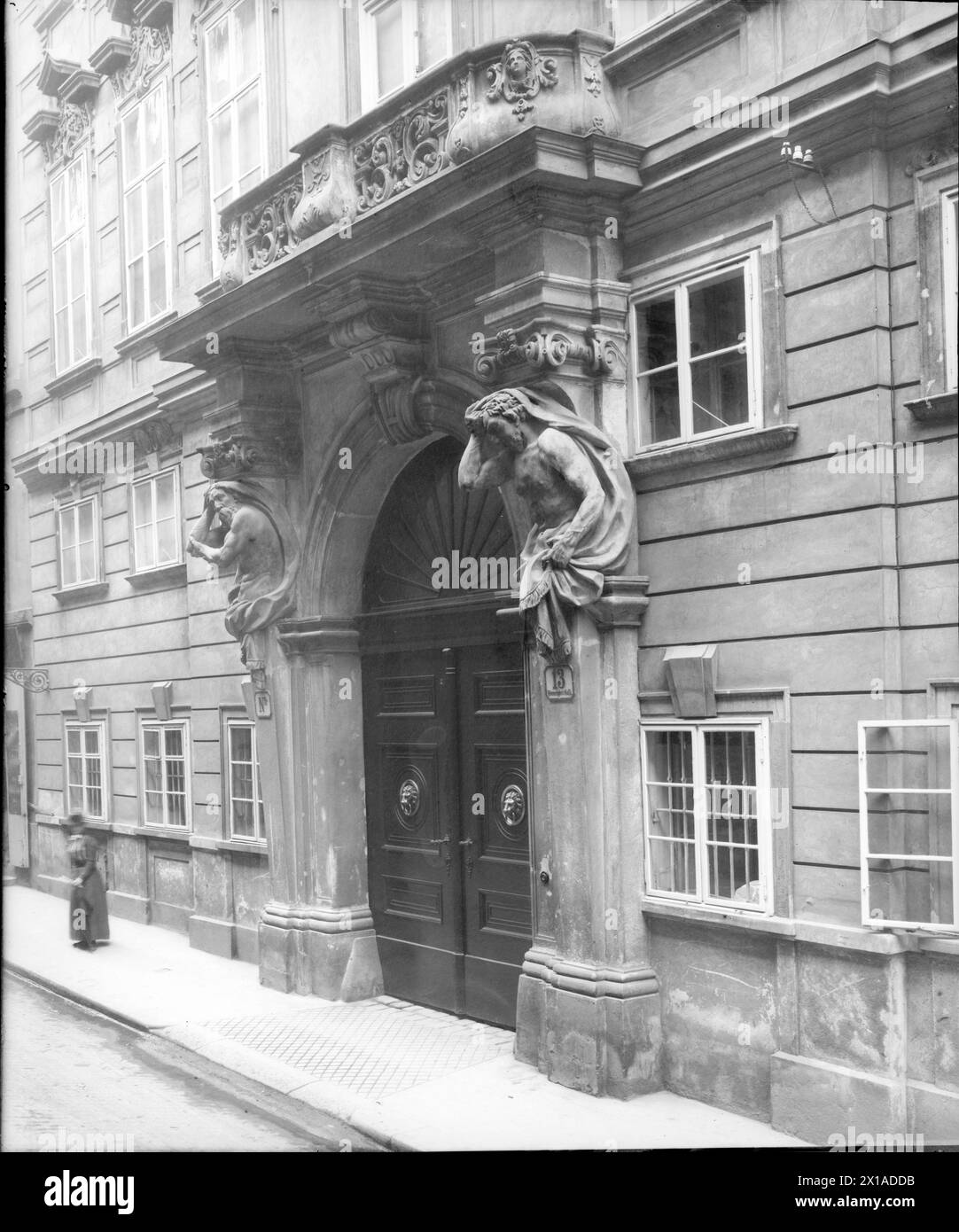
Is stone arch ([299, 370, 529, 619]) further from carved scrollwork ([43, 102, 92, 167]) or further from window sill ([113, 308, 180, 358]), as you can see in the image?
carved scrollwork ([43, 102, 92, 167])

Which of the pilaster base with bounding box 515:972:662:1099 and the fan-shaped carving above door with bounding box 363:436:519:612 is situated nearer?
the pilaster base with bounding box 515:972:662:1099

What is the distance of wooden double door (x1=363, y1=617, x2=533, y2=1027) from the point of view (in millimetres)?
9812

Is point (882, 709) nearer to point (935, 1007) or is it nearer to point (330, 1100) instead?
point (935, 1007)

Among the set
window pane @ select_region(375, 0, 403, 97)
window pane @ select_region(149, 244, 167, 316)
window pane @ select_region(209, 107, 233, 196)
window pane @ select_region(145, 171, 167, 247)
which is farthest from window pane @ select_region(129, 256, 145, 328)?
window pane @ select_region(375, 0, 403, 97)

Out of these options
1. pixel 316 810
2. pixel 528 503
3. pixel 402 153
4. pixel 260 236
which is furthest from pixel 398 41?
pixel 316 810

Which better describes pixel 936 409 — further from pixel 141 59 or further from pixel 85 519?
pixel 85 519

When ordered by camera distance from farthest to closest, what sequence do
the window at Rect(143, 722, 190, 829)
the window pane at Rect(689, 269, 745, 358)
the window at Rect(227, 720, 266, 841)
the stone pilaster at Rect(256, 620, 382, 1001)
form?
the window at Rect(143, 722, 190, 829) < the window at Rect(227, 720, 266, 841) < the stone pilaster at Rect(256, 620, 382, 1001) < the window pane at Rect(689, 269, 745, 358)

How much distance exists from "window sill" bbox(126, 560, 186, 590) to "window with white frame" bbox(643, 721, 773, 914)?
6928 mm

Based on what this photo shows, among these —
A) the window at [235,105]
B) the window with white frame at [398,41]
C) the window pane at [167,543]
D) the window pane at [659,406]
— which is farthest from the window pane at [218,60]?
the window pane at [659,406]

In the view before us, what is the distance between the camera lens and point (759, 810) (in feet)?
24.3

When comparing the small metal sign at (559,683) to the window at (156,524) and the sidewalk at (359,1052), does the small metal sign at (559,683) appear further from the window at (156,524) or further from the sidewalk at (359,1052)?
the window at (156,524)

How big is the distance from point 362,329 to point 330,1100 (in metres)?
5.72
